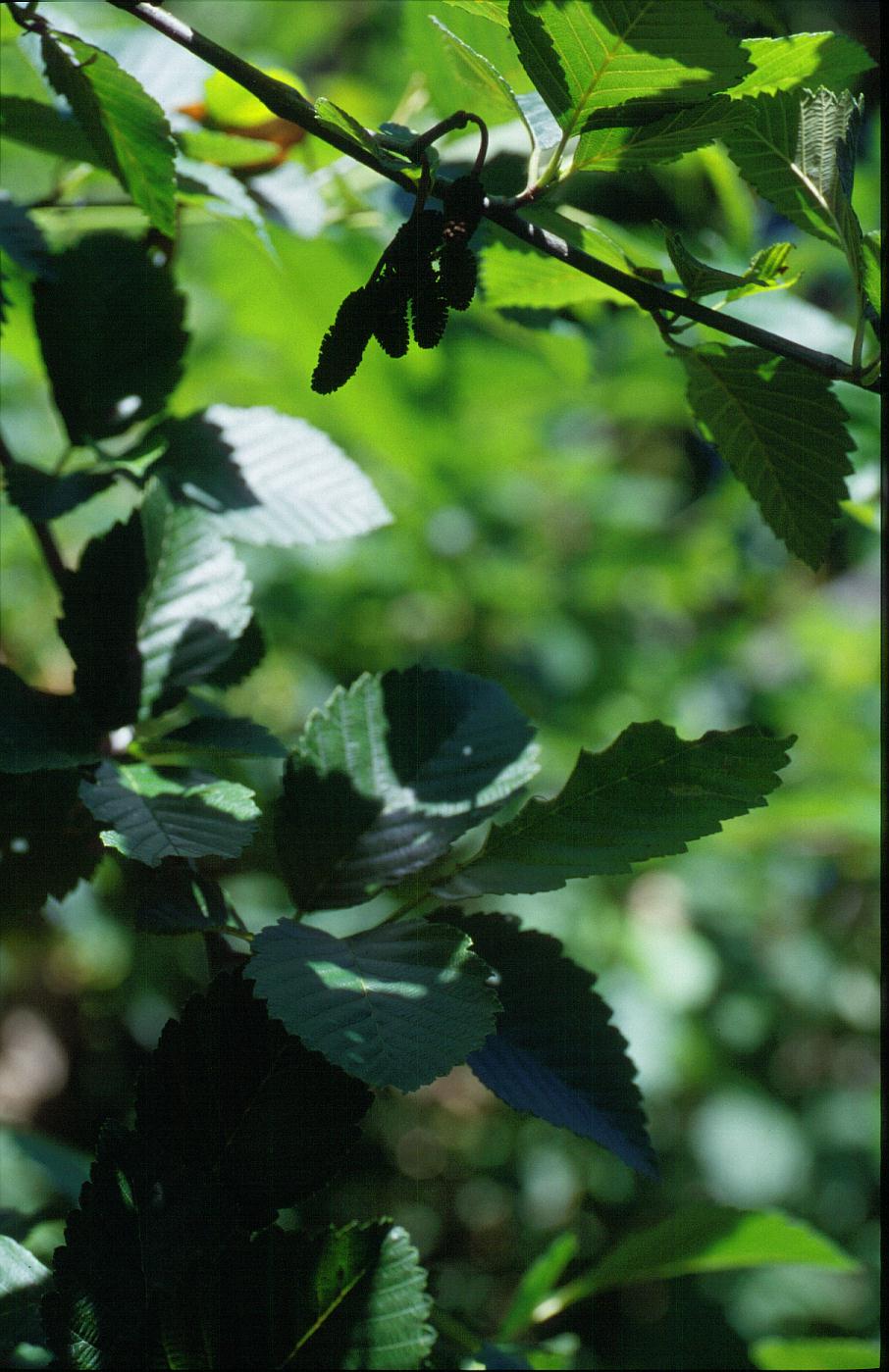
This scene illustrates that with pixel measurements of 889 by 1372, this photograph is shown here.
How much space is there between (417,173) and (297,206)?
0.91ft

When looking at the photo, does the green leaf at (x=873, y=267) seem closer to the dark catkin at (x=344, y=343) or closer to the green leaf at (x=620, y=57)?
the green leaf at (x=620, y=57)

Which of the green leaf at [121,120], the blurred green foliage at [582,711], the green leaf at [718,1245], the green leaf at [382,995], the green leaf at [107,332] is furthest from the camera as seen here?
the blurred green foliage at [582,711]

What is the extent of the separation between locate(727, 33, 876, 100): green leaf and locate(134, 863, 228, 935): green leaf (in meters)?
0.34

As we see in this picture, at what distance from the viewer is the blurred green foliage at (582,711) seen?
4.67 ft

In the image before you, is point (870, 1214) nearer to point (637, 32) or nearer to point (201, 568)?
point (201, 568)

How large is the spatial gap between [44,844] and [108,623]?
10 centimetres

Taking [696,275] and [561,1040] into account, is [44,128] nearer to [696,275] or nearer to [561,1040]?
[696,275]

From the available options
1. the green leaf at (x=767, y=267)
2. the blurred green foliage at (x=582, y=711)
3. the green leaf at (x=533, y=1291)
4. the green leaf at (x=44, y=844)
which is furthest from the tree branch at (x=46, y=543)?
the blurred green foliage at (x=582, y=711)

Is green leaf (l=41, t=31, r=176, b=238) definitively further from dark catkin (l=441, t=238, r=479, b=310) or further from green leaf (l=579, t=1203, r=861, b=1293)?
green leaf (l=579, t=1203, r=861, b=1293)

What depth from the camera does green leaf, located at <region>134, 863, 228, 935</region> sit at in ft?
1.27

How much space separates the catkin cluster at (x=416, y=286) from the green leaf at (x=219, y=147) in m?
0.29

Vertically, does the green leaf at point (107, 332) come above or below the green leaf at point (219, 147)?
below

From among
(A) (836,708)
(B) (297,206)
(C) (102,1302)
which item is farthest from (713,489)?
(C) (102,1302)

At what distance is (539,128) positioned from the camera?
0.42 m
